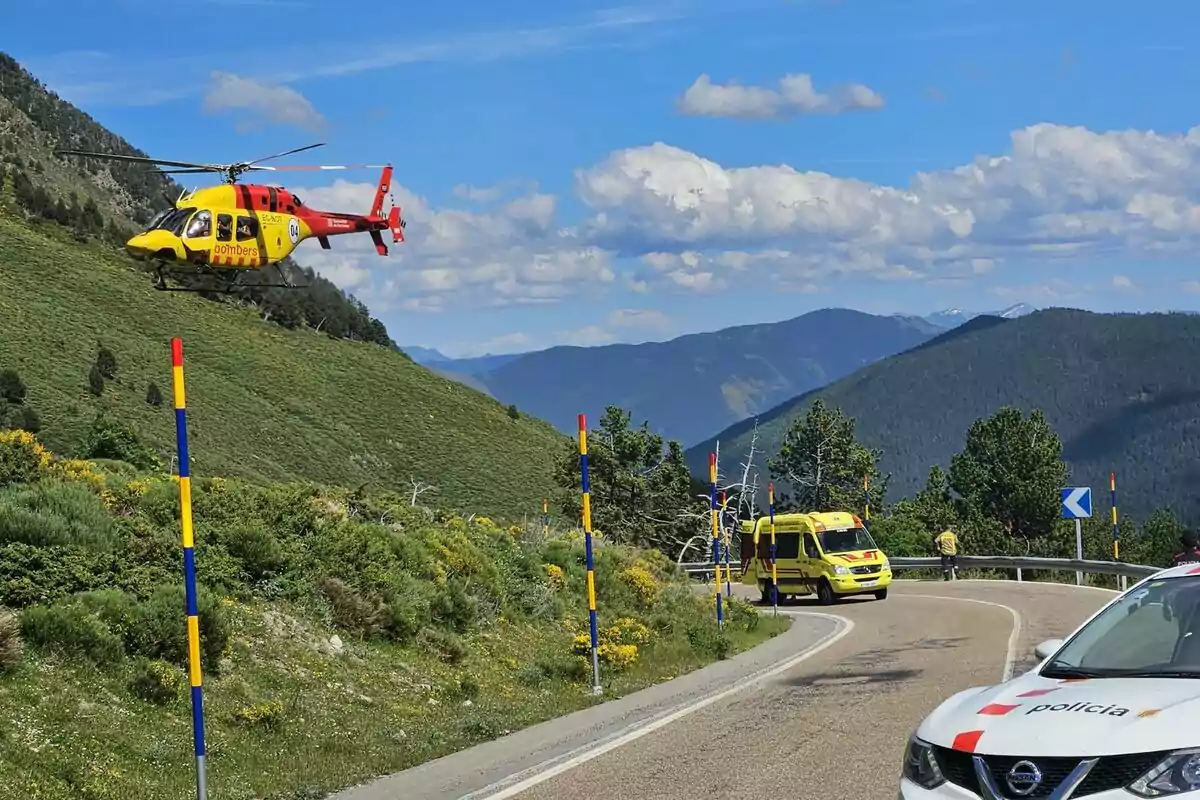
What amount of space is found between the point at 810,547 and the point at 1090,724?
29.8 metres

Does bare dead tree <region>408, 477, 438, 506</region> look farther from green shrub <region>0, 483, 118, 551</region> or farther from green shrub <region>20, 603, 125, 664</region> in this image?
green shrub <region>20, 603, 125, 664</region>

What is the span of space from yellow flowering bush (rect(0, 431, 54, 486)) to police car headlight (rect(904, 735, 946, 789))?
1386 cm

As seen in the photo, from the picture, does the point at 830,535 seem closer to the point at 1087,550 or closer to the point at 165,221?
the point at 165,221

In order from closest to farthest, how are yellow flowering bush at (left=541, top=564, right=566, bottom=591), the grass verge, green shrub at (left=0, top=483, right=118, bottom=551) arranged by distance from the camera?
the grass verge < green shrub at (left=0, top=483, right=118, bottom=551) < yellow flowering bush at (left=541, top=564, right=566, bottom=591)

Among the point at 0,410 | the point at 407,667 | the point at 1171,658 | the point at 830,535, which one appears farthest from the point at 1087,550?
the point at 1171,658

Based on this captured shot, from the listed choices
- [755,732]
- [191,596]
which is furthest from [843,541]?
[191,596]

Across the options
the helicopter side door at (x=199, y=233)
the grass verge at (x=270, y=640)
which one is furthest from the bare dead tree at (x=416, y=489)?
the helicopter side door at (x=199, y=233)

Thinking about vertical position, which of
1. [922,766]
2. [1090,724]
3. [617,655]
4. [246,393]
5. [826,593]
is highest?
[246,393]

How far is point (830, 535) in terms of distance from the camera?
3556 centimetres

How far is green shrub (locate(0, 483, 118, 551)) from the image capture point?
13.6m

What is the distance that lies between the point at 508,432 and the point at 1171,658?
79.4m

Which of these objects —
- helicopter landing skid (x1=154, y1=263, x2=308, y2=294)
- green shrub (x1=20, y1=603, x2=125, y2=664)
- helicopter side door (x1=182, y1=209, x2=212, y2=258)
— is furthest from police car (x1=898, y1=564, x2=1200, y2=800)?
helicopter side door (x1=182, y1=209, x2=212, y2=258)

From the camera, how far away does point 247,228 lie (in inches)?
922

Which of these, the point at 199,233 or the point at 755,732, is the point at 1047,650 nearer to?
the point at 755,732
